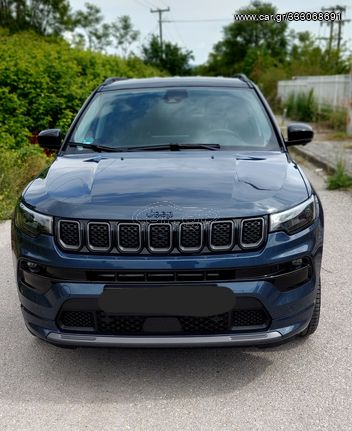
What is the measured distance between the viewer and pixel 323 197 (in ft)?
25.4

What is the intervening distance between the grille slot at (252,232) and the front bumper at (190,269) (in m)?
Answer: 0.05

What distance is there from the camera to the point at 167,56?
5131 centimetres

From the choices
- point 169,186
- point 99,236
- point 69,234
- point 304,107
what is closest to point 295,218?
point 169,186

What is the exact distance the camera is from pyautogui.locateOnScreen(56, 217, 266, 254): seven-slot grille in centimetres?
263

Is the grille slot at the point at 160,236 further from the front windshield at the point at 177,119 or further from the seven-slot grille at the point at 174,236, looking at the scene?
the front windshield at the point at 177,119

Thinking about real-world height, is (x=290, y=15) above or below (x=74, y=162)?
above

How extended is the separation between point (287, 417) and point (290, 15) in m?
7.26

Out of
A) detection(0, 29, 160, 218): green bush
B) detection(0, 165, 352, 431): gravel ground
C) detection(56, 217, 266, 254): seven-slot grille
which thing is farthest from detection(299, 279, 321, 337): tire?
detection(0, 29, 160, 218): green bush

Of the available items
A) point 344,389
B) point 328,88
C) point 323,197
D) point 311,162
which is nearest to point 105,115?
point 344,389

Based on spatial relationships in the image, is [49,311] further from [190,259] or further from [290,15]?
[290,15]

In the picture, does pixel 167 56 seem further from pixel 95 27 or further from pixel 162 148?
pixel 162 148

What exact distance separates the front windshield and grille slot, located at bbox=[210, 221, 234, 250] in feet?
4.17

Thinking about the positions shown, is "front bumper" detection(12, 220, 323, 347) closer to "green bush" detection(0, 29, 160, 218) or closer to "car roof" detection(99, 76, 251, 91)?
"car roof" detection(99, 76, 251, 91)

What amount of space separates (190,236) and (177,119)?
1.73 metres
